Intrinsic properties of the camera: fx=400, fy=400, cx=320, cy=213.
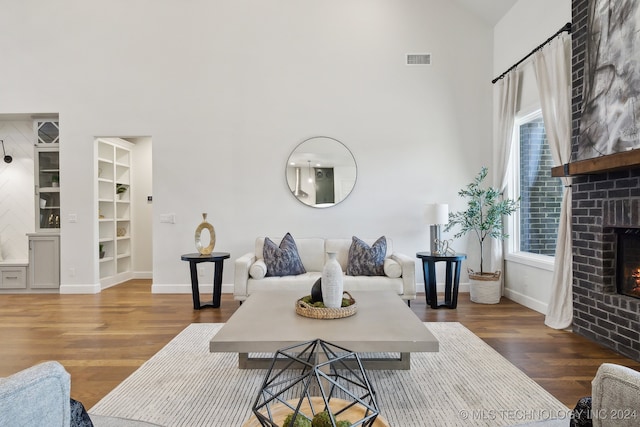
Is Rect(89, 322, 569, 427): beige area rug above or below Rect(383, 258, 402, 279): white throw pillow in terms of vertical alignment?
below

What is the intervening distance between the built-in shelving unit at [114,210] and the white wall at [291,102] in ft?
4.25

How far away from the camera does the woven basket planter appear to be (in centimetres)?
→ 476

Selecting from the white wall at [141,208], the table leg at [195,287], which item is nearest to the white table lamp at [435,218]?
the table leg at [195,287]

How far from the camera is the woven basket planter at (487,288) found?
476 centimetres

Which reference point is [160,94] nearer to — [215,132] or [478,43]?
[215,132]

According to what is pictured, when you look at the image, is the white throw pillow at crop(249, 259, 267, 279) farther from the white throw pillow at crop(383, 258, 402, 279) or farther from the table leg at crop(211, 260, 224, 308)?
the white throw pillow at crop(383, 258, 402, 279)

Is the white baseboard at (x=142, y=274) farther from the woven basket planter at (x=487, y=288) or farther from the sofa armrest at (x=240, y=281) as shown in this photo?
the woven basket planter at (x=487, y=288)

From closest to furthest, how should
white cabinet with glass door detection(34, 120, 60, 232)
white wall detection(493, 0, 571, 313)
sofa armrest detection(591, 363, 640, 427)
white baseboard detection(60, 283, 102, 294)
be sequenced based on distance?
sofa armrest detection(591, 363, 640, 427) → white wall detection(493, 0, 571, 313) → white baseboard detection(60, 283, 102, 294) → white cabinet with glass door detection(34, 120, 60, 232)

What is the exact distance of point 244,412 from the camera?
2.17m

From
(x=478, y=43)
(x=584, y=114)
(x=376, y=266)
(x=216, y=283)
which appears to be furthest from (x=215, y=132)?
(x=584, y=114)

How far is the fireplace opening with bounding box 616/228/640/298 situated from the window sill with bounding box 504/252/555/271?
917mm

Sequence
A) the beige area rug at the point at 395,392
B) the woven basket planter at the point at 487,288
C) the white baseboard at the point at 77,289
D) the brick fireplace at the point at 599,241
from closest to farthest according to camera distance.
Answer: the beige area rug at the point at 395,392 → the brick fireplace at the point at 599,241 → the woven basket planter at the point at 487,288 → the white baseboard at the point at 77,289

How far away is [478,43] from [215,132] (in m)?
3.77

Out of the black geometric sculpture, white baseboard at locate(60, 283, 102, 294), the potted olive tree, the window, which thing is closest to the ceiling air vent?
the window
